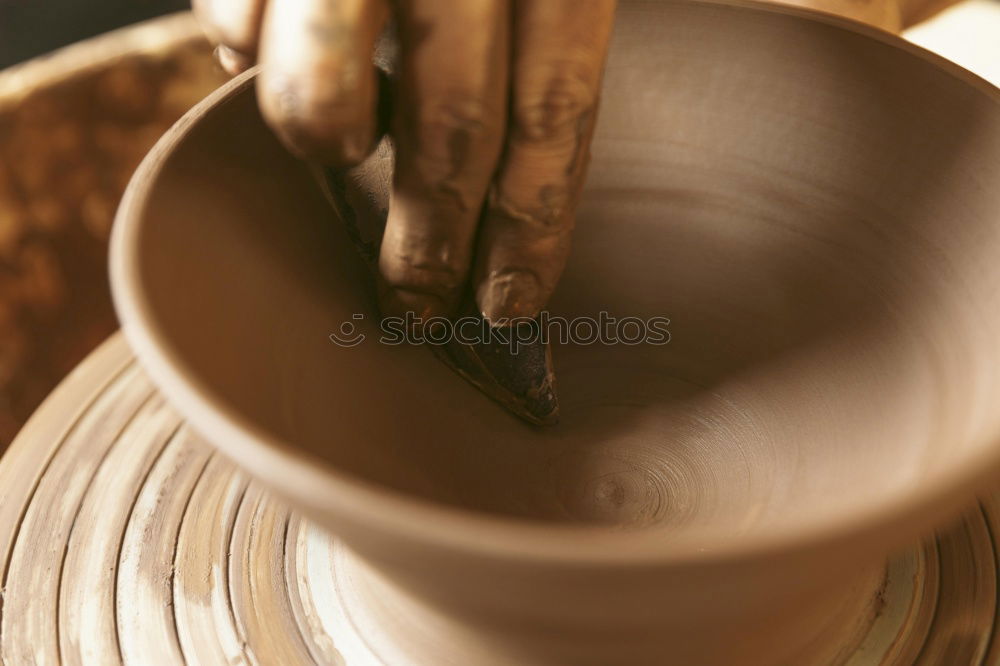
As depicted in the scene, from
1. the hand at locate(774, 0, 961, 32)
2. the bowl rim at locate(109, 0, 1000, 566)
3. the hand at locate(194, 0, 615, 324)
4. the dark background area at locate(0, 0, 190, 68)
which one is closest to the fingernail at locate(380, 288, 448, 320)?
the hand at locate(194, 0, 615, 324)

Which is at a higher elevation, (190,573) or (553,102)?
(553,102)

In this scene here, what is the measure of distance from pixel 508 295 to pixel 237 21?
34cm

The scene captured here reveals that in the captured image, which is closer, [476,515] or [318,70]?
[476,515]

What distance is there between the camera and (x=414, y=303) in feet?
2.69

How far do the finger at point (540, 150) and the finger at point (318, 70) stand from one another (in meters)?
0.14

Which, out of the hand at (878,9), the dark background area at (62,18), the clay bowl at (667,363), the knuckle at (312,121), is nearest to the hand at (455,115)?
the knuckle at (312,121)

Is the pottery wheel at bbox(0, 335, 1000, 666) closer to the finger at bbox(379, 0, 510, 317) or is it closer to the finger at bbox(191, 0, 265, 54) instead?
the finger at bbox(379, 0, 510, 317)

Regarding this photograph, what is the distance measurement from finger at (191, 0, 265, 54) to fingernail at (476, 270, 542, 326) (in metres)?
0.31

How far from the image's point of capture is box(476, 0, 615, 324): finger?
2.31 feet

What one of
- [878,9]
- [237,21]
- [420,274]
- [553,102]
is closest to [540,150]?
[553,102]

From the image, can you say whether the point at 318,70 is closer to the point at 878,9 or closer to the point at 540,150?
the point at 540,150

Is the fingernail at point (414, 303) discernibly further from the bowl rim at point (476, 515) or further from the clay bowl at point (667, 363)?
the bowl rim at point (476, 515)

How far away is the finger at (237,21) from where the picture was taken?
772 millimetres

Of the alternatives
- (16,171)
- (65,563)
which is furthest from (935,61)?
(16,171)
